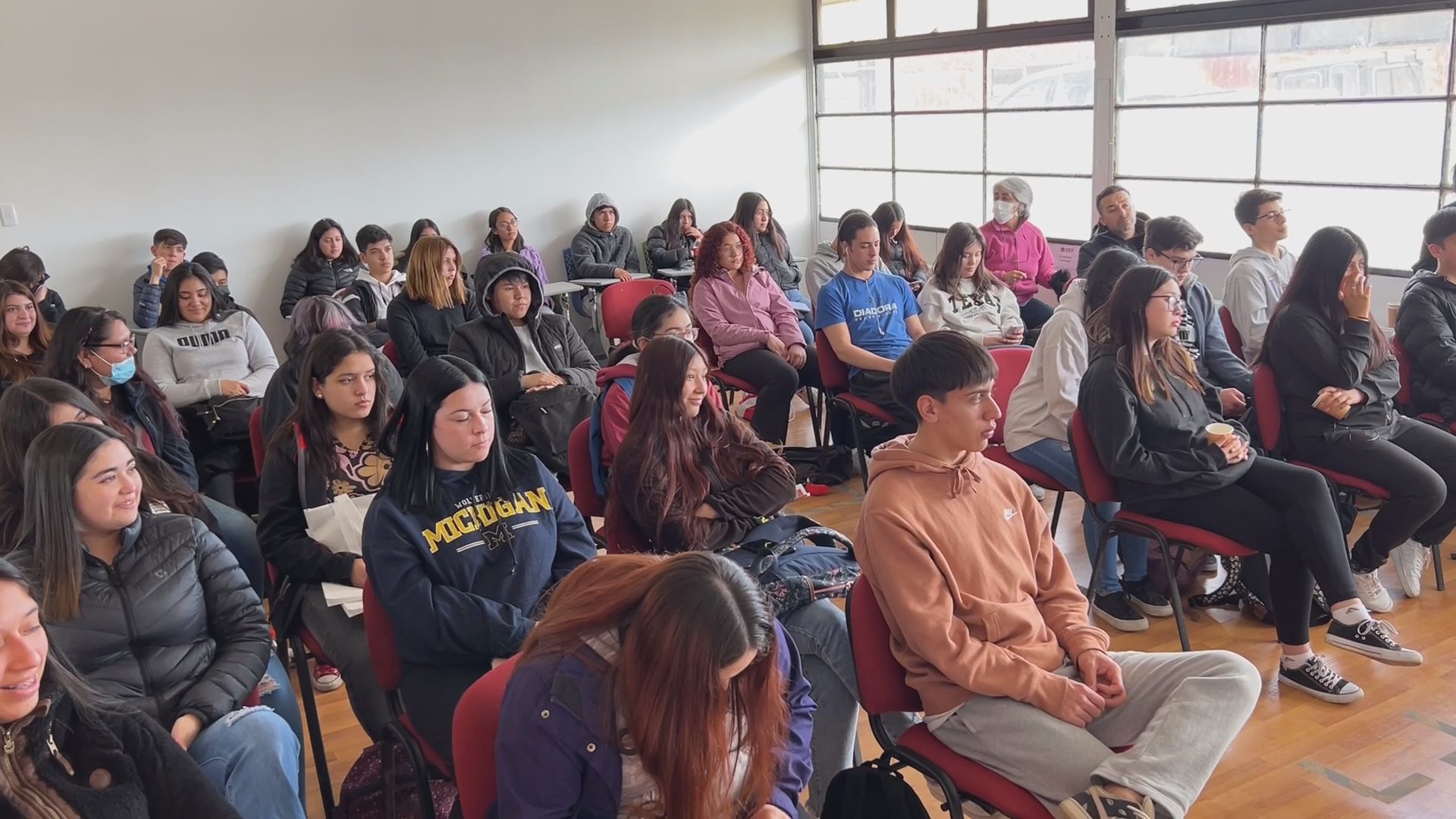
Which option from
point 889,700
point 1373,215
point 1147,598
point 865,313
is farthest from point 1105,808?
point 1373,215

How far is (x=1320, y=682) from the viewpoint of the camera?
2.96m

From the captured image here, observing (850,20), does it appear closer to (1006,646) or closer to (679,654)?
(1006,646)

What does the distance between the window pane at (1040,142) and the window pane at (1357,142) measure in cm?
132

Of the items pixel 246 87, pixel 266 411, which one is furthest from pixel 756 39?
pixel 266 411

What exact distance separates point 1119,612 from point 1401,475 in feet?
3.15

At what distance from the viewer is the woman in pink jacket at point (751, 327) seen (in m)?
5.13

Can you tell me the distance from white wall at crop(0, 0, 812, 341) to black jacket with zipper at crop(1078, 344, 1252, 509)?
5.81 m

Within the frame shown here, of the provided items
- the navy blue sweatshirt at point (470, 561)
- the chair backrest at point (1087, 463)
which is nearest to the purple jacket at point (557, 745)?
the navy blue sweatshirt at point (470, 561)

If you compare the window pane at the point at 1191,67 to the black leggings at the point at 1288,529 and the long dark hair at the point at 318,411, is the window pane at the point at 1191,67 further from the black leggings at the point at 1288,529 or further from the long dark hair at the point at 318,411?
the long dark hair at the point at 318,411

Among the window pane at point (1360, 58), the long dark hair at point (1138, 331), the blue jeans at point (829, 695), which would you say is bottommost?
the blue jeans at point (829, 695)

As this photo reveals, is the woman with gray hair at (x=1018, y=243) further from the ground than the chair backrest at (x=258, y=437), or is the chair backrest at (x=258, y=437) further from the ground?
the woman with gray hair at (x=1018, y=243)

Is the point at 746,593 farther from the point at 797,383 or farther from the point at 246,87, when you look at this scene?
the point at 246,87

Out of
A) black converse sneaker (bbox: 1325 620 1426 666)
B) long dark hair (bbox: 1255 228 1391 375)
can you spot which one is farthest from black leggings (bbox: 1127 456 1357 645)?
long dark hair (bbox: 1255 228 1391 375)

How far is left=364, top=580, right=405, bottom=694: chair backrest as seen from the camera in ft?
7.14
